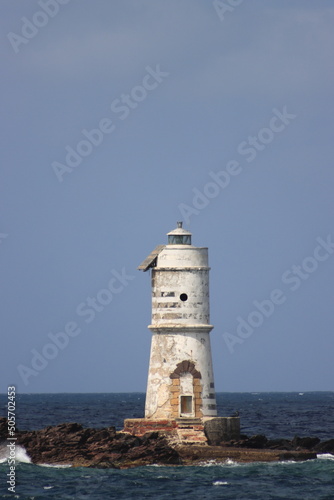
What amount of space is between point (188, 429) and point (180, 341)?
3044 mm

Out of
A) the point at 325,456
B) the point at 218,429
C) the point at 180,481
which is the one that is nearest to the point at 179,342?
the point at 218,429

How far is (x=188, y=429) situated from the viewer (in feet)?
123

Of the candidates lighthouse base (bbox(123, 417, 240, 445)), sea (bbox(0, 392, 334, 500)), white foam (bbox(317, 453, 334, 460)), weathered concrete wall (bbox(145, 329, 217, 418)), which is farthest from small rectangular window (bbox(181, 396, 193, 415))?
white foam (bbox(317, 453, 334, 460))

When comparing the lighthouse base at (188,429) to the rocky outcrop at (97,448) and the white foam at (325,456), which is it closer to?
the rocky outcrop at (97,448)

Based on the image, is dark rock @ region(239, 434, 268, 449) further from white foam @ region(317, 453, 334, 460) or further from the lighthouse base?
white foam @ region(317, 453, 334, 460)

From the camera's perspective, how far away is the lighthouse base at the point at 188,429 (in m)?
37.6

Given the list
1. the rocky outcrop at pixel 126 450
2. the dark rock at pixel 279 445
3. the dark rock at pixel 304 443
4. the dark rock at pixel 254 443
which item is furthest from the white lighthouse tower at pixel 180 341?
the dark rock at pixel 304 443

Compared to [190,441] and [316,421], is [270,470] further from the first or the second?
[316,421]

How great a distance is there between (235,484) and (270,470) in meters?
2.22

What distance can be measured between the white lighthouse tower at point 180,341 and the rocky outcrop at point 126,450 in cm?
129

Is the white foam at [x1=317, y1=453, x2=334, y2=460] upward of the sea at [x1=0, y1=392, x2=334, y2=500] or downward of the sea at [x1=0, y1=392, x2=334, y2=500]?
upward

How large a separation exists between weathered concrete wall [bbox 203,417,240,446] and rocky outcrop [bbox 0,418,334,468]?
253mm

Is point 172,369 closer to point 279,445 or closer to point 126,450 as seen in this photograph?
point 126,450

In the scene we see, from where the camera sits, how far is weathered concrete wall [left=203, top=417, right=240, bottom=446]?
124ft
